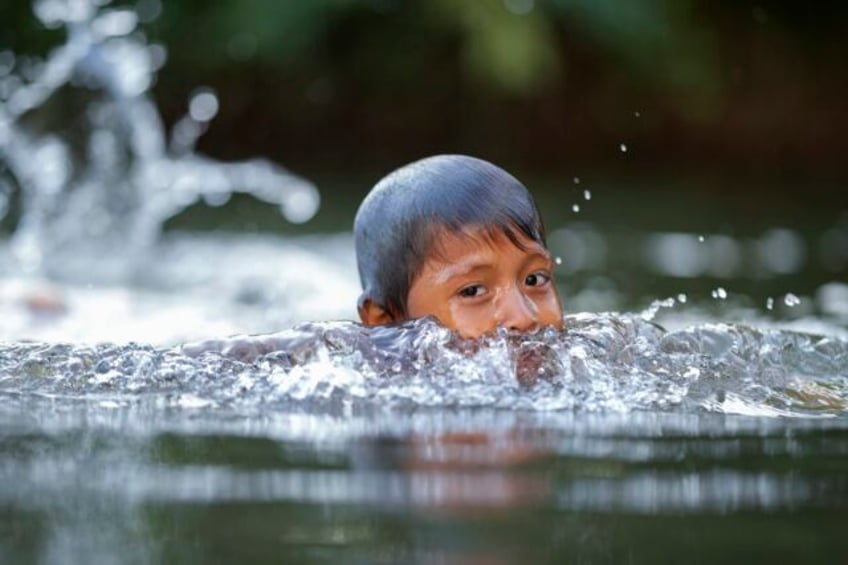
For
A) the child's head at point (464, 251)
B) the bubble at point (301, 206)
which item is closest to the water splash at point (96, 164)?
the bubble at point (301, 206)

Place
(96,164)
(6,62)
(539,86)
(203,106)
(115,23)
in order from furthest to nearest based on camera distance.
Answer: (203,106) < (539,86) < (6,62) < (115,23) < (96,164)

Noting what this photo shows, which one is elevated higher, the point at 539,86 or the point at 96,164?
the point at 539,86

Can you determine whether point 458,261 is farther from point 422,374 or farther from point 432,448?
point 432,448

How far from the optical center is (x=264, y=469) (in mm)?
2199

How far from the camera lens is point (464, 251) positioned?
10.7ft

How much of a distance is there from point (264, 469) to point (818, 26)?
10.8 metres

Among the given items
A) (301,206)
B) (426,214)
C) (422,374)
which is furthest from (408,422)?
(301,206)

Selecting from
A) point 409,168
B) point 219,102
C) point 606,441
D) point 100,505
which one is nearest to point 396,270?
point 409,168

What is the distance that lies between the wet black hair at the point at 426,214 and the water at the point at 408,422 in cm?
17

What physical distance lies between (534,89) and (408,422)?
932cm

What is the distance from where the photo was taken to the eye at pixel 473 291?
325cm

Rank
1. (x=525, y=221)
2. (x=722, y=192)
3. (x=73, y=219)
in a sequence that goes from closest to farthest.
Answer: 1. (x=525, y=221)
2. (x=73, y=219)
3. (x=722, y=192)

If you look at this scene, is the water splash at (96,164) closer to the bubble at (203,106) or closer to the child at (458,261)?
the bubble at (203,106)

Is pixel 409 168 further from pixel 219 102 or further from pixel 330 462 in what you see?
pixel 219 102
